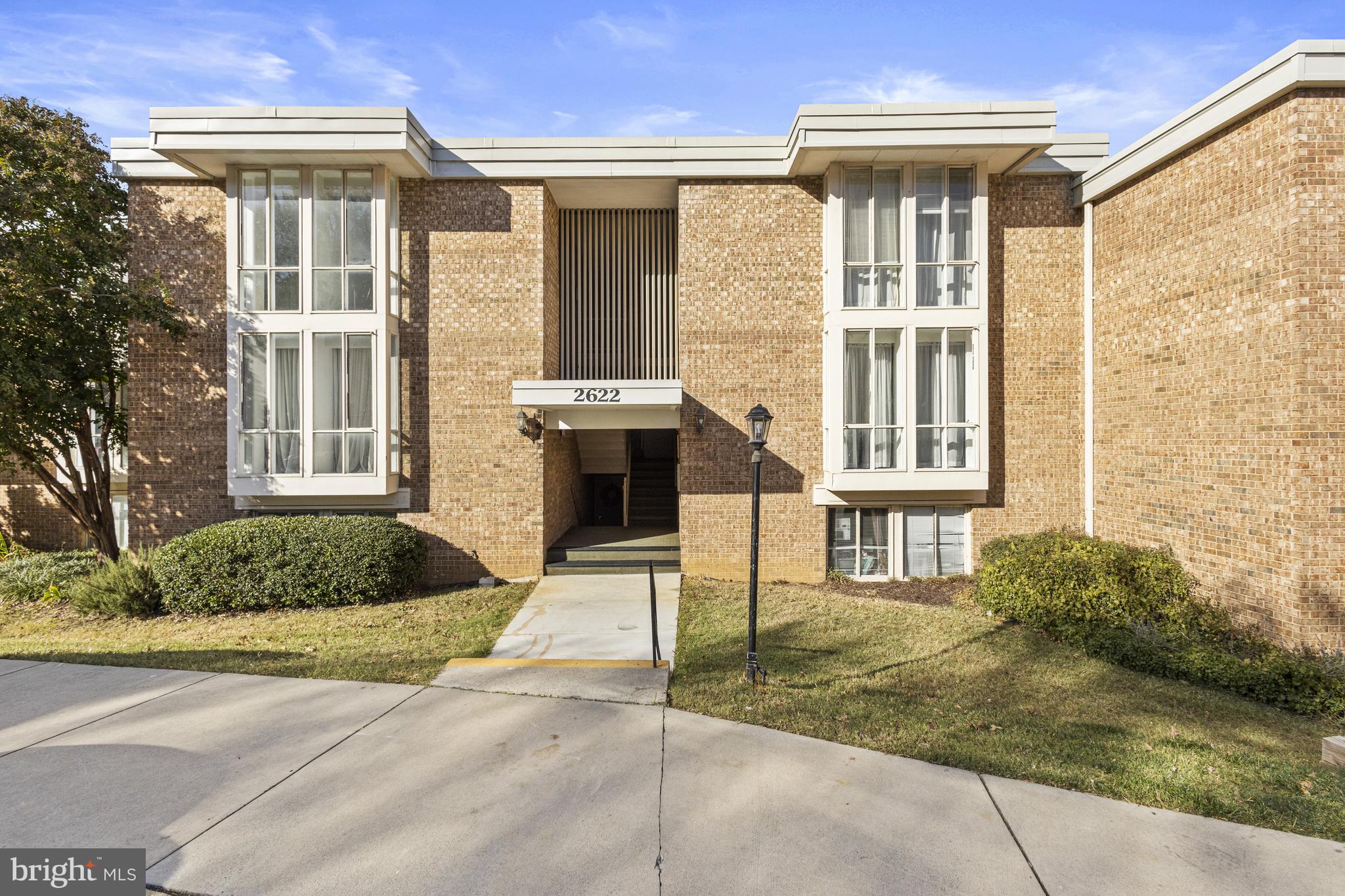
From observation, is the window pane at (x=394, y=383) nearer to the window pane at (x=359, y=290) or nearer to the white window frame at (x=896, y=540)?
the window pane at (x=359, y=290)

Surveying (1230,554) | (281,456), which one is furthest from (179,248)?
(1230,554)

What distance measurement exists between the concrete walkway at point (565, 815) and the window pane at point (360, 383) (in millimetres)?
5522

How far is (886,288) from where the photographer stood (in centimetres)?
1027

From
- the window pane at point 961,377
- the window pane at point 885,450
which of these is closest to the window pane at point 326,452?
the window pane at point 885,450

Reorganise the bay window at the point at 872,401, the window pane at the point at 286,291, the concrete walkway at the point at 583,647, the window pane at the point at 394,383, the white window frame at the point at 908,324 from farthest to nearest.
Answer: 1. the window pane at the point at 394,383
2. the bay window at the point at 872,401
3. the window pane at the point at 286,291
4. the white window frame at the point at 908,324
5. the concrete walkway at the point at 583,647

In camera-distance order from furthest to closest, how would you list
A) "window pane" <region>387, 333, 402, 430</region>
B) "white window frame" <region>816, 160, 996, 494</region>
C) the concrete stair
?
the concrete stair
"window pane" <region>387, 333, 402, 430</region>
"white window frame" <region>816, 160, 996, 494</region>

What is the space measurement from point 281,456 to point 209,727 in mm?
5984

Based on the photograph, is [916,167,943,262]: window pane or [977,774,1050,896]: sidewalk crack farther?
[916,167,943,262]: window pane

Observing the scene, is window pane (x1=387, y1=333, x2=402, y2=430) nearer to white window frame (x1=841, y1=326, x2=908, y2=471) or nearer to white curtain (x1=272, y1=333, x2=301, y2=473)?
white curtain (x1=272, y1=333, x2=301, y2=473)

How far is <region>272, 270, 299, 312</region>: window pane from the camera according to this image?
1020cm

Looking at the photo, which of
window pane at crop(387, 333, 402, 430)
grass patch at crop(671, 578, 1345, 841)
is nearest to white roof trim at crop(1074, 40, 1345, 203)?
grass patch at crop(671, 578, 1345, 841)

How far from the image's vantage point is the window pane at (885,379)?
10.3 metres

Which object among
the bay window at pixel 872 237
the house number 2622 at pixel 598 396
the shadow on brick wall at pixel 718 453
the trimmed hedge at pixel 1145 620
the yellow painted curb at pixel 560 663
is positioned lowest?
the yellow painted curb at pixel 560 663

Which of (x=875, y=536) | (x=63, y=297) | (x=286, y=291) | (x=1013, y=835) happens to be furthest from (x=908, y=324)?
(x=63, y=297)
